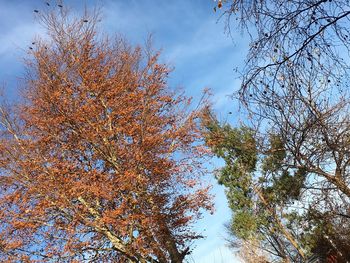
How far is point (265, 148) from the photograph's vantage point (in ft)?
19.9

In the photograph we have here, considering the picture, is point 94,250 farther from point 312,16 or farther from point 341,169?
point 312,16

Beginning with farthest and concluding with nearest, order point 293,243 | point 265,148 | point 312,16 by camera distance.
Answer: point 293,243 < point 265,148 < point 312,16

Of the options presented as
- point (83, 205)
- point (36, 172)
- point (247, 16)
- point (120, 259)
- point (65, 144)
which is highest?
point (65, 144)

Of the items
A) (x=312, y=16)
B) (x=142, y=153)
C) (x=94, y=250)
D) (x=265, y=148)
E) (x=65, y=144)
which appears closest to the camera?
(x=312, y=16)

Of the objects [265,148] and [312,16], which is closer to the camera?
[312,16]

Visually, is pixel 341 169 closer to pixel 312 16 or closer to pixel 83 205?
pixel 312 16

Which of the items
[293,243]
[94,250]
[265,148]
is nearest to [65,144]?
[94,250]

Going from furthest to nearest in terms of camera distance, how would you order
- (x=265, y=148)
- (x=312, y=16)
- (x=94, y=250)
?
(x=94, y=250)
(x=265, y=148)
(x=312, y=16)

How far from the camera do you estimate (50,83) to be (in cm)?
1073

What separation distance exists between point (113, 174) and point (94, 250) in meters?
2.03

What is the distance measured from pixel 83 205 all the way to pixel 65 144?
2.07 metres

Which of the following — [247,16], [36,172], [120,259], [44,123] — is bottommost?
[247,16]

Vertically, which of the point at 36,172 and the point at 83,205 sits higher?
the point at 36,172

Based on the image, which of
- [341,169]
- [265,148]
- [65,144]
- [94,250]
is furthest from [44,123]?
[341,169]
